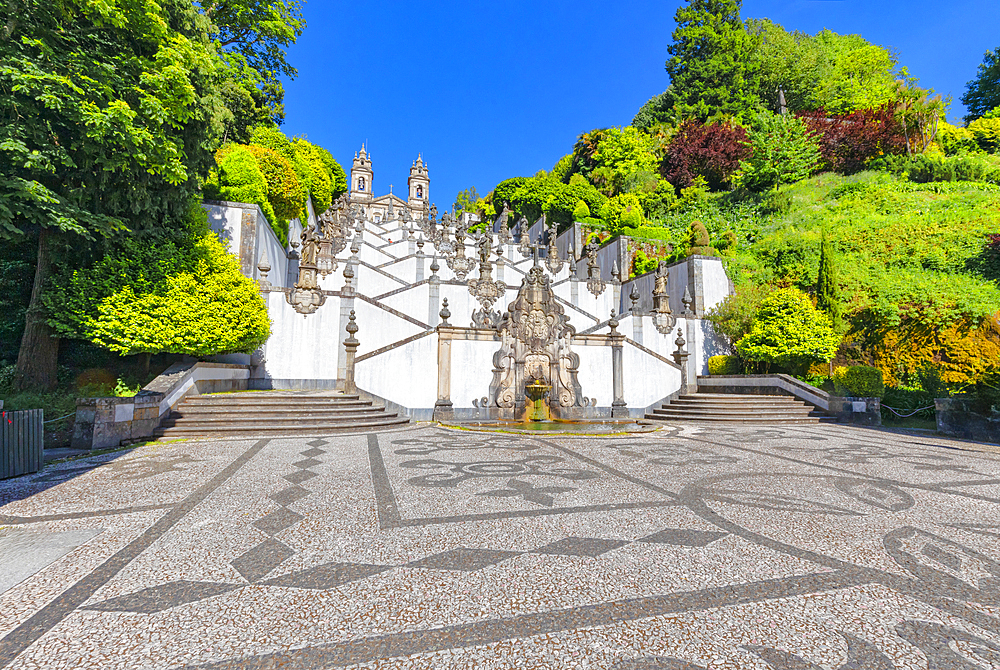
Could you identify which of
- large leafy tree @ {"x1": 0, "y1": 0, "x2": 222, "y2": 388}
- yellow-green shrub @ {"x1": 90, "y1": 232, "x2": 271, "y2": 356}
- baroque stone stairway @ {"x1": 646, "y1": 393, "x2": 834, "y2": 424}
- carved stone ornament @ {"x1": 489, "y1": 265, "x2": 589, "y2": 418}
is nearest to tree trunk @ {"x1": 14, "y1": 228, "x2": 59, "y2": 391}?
large leafy tree @ {"x1": 0, "y1": 0, "x2": 222, "y2": 388}

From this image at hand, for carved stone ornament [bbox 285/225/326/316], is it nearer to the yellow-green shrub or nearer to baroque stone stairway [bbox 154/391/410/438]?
the yellow-green shrub

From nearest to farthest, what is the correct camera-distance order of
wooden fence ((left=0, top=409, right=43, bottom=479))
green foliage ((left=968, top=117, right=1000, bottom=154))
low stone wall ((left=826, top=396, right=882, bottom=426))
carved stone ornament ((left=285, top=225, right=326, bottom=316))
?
wooden fence ((left=0, top=409, right=43, bottom=479)) → low stone wall ((left=826, top=396, right=882, bottom=426)) → carved stone ornament ((left=285, top=225, right=326, bottom=316)) → green foliage ((left=968, top=117, right=1000, bottom=154))

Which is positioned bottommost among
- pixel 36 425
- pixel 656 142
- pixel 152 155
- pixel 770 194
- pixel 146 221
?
pixel 36 425

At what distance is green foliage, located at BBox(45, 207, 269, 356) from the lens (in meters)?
9.82

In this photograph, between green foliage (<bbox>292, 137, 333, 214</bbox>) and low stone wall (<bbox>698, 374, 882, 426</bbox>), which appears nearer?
low stone wall (<bbox>698, 374, 882, 426</bbox>)

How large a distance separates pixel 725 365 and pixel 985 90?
50493 millimetres

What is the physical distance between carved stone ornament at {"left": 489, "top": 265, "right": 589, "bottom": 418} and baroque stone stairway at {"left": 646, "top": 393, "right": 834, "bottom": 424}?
136 inches

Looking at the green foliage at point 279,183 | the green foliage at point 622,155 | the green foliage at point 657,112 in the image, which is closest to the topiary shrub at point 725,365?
the green foliage at point 279,183

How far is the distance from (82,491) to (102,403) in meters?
4.15

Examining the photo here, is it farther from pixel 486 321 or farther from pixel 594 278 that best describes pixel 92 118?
pixel 594 278

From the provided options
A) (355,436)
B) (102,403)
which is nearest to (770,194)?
(355,436)

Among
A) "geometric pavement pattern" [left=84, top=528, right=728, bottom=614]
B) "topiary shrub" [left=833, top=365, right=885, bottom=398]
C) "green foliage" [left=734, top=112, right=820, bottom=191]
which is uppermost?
"green foliage" [left=734, top=112, right=820, bottom=191]

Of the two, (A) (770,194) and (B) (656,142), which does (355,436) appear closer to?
(A) (770,194)

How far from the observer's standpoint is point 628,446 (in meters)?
9.00
